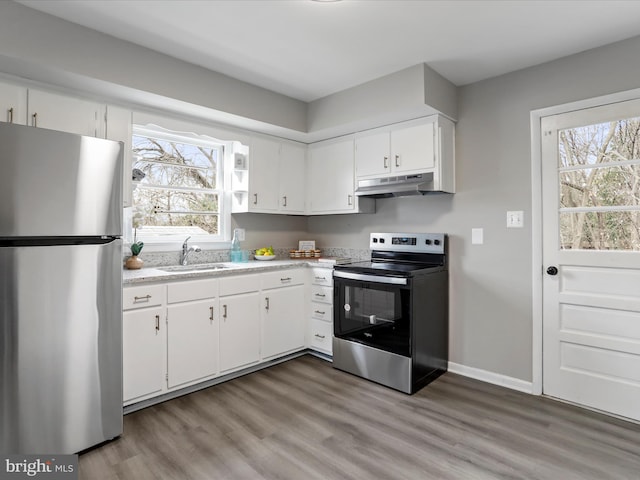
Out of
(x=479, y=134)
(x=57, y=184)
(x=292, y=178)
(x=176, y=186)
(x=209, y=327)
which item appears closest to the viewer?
(x=57, y=184)

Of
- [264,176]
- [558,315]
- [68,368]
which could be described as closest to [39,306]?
[68,368]

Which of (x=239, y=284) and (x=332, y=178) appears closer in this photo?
(x=239, y=284)

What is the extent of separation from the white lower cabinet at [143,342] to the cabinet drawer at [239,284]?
19.0 inches

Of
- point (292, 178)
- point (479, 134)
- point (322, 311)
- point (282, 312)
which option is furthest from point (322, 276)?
point (479, 134)

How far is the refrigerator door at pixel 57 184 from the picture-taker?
1.73m

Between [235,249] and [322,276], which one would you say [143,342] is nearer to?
[235,249]

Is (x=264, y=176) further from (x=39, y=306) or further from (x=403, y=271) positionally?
(x=39, y=306)

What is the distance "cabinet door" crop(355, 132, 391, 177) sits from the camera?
328 cm

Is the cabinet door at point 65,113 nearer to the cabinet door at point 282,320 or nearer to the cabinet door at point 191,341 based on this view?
the cabinet door at point 191,341

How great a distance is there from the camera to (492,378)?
2.94 meters

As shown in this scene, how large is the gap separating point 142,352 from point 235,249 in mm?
1369

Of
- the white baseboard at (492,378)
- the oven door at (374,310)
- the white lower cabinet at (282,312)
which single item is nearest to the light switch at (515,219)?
the oven door at (374,310)

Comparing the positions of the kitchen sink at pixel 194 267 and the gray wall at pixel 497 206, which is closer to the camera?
the gray wall at pixel 497 206

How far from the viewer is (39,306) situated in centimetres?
181
